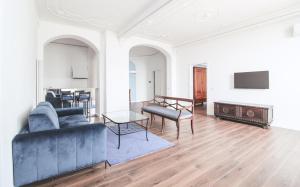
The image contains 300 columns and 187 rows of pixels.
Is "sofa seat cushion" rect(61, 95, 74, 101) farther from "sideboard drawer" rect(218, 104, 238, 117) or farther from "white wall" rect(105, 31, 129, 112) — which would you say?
"sideboard drawer" rect(218, 104, 238, 117)

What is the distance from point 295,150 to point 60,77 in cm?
811

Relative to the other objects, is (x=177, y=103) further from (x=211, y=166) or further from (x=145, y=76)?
(x=145, y=76)

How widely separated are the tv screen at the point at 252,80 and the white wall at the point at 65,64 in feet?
18.1

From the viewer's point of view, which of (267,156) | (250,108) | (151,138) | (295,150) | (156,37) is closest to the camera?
(267,156)

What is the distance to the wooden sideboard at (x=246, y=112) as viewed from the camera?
3999mm

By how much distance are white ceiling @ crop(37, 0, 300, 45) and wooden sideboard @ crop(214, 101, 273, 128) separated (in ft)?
7.64

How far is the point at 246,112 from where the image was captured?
4320mm

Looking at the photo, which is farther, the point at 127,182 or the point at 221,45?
the point at 221,45

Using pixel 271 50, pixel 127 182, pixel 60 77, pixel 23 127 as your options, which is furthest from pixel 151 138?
pixel 60 77

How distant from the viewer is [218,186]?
1.78 metres

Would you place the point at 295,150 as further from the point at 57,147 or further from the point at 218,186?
the point at 57,147

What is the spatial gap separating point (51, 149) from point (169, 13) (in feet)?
12.2

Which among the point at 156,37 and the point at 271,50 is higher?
the point at 156,37

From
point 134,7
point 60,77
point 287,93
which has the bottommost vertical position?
point 287,93
